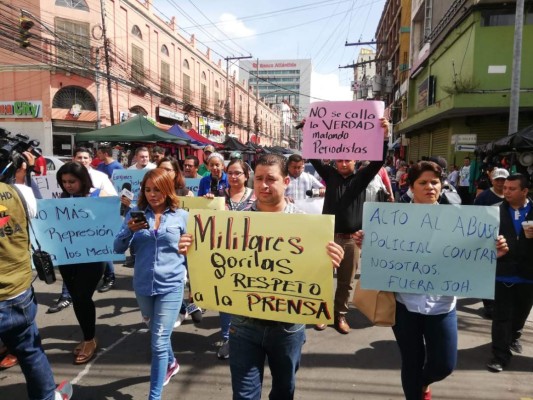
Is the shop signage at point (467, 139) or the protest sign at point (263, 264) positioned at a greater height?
the shop signage at point (467, 139)

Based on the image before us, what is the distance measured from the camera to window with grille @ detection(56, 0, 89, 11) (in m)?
23.9

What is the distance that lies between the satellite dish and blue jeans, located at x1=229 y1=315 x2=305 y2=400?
6.46 meters

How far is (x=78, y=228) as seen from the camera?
3492mm

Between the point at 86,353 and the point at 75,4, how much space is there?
26853 mm

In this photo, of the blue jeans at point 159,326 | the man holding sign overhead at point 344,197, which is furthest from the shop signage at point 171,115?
the blue jeans at point 159,326

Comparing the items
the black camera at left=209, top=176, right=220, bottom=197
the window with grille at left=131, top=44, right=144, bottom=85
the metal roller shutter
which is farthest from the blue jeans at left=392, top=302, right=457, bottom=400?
the window with grille at left=131, top=44, right=144, bottom=85

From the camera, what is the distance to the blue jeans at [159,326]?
8.72 feet

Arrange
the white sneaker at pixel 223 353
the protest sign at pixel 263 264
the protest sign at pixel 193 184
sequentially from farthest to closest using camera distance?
the protest sign at pixel 193 184 → the white sneaker at pixel 223 353 → the protest sign at pixel 263 264

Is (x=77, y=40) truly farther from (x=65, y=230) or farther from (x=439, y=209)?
(x=439, y=209)

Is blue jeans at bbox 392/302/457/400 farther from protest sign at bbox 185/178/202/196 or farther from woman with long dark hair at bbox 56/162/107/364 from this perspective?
protest sign at bbox 185/178/202/196

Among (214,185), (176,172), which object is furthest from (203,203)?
(214,185)

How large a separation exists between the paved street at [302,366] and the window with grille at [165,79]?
106 ft

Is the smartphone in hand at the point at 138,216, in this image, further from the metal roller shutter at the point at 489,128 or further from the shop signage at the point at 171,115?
the shop signage at the point at 171,115

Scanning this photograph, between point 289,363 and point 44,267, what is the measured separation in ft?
5.93
